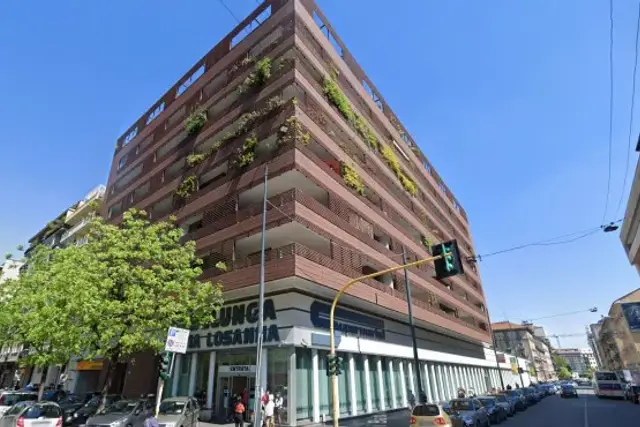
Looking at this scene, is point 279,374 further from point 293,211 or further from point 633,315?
point 633,315

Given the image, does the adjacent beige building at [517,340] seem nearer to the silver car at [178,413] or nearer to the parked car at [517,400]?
the parked car at [517,400]

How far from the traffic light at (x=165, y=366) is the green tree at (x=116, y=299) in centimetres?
605

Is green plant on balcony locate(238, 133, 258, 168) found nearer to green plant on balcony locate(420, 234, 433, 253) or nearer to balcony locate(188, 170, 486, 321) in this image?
balcony locate(188, 170, 486, 321)

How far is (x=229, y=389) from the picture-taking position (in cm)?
2105

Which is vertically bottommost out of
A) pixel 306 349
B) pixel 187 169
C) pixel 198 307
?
pixel 306 349

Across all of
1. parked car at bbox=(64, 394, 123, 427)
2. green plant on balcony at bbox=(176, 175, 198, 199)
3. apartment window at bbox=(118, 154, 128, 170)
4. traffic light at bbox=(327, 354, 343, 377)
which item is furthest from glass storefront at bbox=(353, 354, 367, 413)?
apartment window at bbox=(118, 154, 128, 170)

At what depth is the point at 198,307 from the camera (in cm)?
1966

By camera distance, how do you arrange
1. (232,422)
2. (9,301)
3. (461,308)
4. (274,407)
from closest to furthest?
(274,407)
(232,422)
(9,301)
(461,308)

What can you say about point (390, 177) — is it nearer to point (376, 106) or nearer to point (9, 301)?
point (376, 106)

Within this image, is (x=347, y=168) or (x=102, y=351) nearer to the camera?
(x=102, y=351)

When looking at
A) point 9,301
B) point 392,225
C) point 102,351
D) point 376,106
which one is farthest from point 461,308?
point 9,301

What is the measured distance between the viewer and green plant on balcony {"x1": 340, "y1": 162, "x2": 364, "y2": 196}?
2597 centimetres

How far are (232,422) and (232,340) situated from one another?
409cm

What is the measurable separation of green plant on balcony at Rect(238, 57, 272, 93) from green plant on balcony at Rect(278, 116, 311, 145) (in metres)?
5.33
